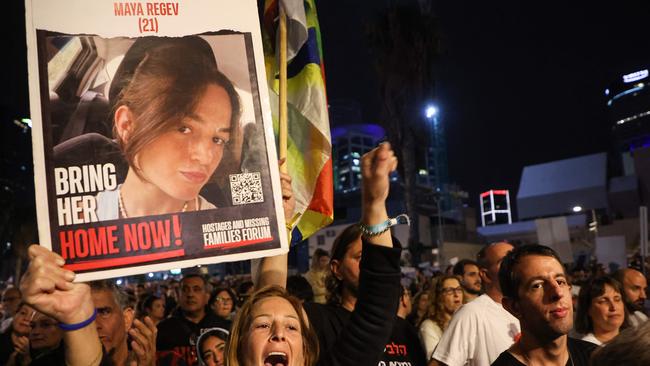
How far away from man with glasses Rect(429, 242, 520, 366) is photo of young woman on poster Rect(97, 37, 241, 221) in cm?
235

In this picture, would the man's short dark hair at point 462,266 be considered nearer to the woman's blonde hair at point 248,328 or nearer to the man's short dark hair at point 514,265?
the man's short dark hair at point 514,265

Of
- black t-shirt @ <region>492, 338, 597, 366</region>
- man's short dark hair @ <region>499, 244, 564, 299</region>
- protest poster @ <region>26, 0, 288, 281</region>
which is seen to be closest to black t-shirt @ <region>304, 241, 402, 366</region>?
protest poster @ <region>26, 0, 288, 281</region>

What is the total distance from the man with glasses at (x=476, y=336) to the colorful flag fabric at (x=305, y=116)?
1182 millimetres

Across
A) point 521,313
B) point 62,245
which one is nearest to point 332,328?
point 521,313

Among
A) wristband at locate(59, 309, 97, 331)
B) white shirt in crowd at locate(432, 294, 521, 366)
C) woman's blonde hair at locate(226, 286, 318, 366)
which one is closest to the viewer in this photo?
wristband at locate(59, 309, 97, 331)

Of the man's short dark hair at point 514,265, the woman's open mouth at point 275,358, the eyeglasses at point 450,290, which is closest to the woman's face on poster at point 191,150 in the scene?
the woman's open mouth at point 275,358

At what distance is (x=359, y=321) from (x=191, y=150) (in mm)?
949

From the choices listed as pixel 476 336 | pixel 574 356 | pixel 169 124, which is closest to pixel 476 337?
pixel 476 336

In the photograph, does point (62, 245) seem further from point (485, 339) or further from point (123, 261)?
point (485, 339)

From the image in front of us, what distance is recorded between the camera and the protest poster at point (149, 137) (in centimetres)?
212

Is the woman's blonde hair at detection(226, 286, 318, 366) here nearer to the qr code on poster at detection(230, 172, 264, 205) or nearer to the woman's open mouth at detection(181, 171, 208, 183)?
the qr code on poster at detection(230, 172, 264, 205)

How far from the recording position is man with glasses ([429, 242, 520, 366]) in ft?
12.9

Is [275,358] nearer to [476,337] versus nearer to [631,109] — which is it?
[476,337]

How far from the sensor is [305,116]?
155 inches
